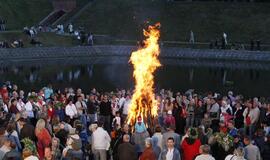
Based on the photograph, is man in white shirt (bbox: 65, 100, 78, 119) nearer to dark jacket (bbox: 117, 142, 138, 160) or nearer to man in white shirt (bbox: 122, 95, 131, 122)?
man in white shirt (bbox: 122, 95, 131, 122)

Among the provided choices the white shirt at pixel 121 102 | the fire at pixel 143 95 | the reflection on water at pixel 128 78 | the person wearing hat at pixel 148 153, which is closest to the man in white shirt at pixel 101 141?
the person wearing hat at pixel 148 153

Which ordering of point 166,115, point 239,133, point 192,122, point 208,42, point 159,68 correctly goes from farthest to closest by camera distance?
point 208,42
point 159,68
point 192,122
point 166,115
point 239,133

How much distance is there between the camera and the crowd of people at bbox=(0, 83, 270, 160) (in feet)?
54.9

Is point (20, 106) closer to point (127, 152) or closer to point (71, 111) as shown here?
point (71, 111)

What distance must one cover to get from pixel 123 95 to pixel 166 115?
396 centimetres

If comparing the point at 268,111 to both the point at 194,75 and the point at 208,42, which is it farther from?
the point at 208,42

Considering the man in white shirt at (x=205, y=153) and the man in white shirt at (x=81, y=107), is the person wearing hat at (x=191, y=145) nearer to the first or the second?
the man in white shirt at (x=205, y=153)

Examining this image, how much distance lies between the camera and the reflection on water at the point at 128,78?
4353 cm

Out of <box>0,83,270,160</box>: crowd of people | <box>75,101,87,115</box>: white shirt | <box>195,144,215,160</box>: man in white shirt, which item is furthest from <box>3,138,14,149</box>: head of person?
<box>75,101,87,115</box>: white shirt

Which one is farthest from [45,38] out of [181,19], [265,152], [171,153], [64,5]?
[171,153]

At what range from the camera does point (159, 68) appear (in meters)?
52.2

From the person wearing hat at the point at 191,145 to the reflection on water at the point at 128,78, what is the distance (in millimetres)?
24742

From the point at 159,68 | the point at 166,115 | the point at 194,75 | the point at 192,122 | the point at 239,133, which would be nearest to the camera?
the point at 239,133

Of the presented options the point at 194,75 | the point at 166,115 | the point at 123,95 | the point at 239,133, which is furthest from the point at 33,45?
the point at 239,133
